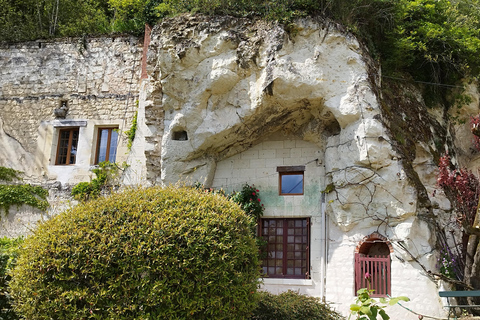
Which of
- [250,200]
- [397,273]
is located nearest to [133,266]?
[250,200]

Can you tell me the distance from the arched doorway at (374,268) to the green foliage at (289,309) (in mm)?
1332

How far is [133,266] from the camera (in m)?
6.28

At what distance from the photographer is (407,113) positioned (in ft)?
37.4

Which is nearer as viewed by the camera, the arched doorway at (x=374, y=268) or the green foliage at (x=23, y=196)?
the arched doorway at (x=374, y=268)

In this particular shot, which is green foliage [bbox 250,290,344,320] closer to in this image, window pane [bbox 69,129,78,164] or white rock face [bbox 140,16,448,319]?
white rock face [bbox 140,16,448,319]

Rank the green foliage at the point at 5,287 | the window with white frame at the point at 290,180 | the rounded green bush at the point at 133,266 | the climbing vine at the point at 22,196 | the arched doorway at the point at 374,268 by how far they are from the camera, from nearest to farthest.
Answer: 1. the rounded green bush at the point at 133,266
2. the green foliage at the point at 5,287
3. the arched doorway at the point at 374,268
4. the window with white frame at the point at 290,180
5. the climbing vine at the point at 22,196

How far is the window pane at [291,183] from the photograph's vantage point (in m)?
11.6

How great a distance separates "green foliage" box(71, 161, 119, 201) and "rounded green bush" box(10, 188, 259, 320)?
5877mm

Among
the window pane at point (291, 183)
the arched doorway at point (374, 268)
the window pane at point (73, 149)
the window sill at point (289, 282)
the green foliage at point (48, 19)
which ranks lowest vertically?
the window sill at point (289, 282)

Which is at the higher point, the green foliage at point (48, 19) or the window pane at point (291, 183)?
the green foliage at point (48, 19)

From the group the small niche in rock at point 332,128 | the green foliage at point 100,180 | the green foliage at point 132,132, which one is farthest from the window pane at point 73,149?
the small niche in rock at point 332,128

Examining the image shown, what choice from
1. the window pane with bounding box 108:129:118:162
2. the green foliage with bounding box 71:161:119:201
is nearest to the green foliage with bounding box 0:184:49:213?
the green foliage with bounding box 71:161:119:201

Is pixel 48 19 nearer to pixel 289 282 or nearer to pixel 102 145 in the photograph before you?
pixel 102 145

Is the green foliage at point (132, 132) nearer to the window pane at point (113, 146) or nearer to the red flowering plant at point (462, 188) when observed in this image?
the window pane at point (113, 146)
